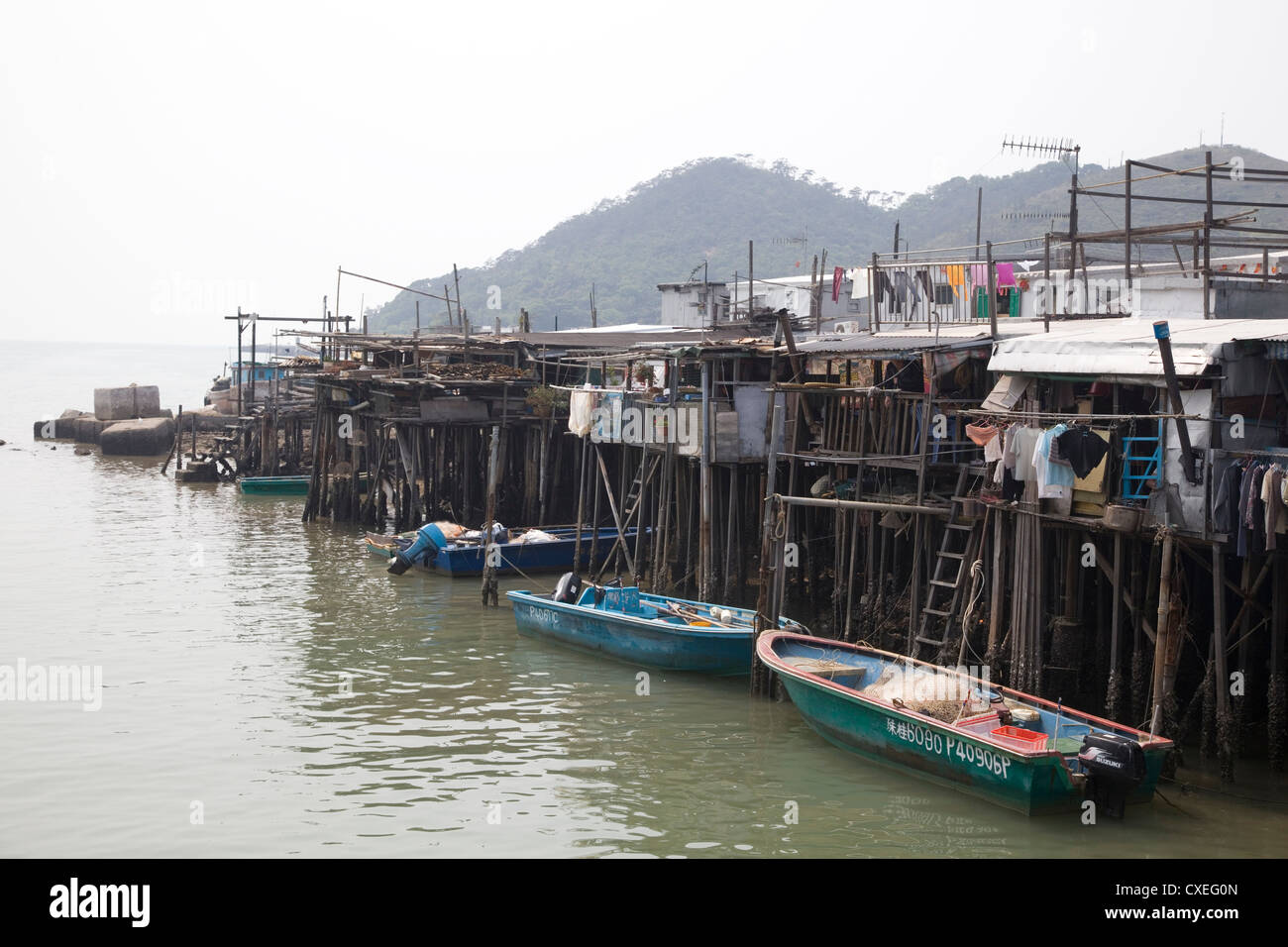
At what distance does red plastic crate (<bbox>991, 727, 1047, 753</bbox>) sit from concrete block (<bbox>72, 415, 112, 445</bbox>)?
55989 millimetres

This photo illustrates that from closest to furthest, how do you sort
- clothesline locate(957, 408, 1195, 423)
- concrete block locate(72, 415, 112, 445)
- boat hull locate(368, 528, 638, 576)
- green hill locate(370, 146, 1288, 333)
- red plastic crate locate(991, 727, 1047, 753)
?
1. red plastic crate locate(991, 727, 1047, 753)
2. clothesline locate(957, 408, 1195, 423)
3. boat hull locate(368, 528, 638, 576)
4. concrete block locate(72, 415, 112, 445)
5. green hill locate(370, 146, 1288, 333)

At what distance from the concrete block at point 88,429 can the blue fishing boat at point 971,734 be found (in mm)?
53428

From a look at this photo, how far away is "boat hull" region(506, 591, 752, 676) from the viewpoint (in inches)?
690

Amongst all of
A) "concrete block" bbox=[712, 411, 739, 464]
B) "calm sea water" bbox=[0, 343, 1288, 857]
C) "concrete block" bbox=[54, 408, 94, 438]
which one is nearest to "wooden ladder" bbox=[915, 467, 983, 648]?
"calm sea water" bbox=[0, 343, 1288, 857]

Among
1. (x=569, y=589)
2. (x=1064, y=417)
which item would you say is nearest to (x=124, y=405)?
(x=569, y=589)

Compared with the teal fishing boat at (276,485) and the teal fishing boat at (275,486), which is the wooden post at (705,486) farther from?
the teal fishing boat at (276,485)

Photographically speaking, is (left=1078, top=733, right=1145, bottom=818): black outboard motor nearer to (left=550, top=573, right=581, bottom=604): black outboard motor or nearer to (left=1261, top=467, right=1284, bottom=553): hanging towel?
(left=1261, top=467, right=1284, bottom=553): hanging towel

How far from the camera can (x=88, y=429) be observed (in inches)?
2446

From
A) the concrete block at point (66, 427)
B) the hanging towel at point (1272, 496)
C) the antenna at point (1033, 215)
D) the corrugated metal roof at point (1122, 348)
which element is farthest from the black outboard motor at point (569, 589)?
the concrete block at point (66, 427)

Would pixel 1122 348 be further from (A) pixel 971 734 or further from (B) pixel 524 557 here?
(B) pixel 524 557

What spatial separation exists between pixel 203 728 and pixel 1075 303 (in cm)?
1686

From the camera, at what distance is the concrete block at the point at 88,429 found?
61594mm

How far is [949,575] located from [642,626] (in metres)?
4.37

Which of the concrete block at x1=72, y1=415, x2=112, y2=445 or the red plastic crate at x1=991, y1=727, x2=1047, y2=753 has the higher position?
the concrete block at x1=72, y1=415, x2=112, y2=445
